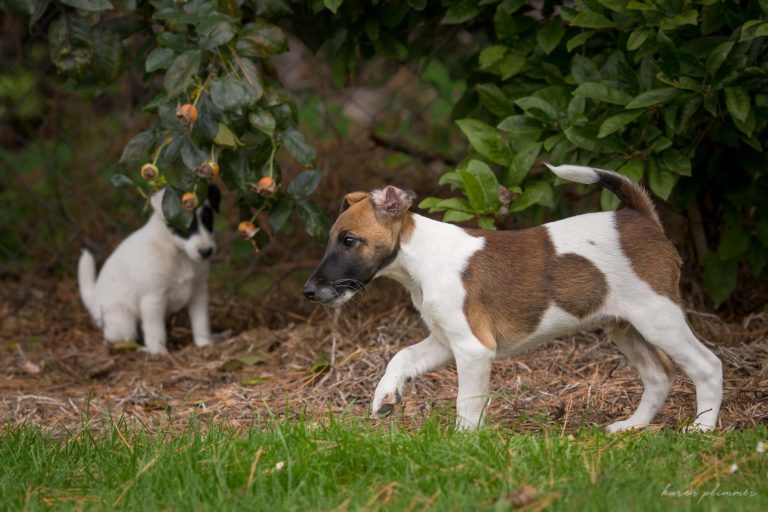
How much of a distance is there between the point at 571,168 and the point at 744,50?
0.98 metres

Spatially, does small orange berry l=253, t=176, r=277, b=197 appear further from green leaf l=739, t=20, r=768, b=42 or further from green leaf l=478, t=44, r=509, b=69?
green leaf l=739, t=20, r=768, b=42

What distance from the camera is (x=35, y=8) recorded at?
Answer: 5020 mm

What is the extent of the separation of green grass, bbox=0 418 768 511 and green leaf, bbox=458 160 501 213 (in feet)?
4.30

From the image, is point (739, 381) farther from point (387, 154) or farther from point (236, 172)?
point (387, 154)

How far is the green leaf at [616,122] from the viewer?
4551 mm

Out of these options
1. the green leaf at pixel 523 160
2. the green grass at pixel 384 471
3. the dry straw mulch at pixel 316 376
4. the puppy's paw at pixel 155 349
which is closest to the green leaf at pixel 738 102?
the green leaf at pixel 523 160

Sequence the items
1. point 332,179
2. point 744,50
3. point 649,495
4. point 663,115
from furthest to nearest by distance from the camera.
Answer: point 332,179, point 663,115, point 744,50, point 649,495

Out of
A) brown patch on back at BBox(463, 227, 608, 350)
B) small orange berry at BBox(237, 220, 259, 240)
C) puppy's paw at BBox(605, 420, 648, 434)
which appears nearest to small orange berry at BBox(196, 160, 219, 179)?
small orange berry at BBox(237, 220, 259, 240)

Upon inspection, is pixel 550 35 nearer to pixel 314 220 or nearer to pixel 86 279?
pixel 314 220

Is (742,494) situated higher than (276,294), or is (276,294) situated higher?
(742,494)

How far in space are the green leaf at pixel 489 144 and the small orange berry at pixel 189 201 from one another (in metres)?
1.31

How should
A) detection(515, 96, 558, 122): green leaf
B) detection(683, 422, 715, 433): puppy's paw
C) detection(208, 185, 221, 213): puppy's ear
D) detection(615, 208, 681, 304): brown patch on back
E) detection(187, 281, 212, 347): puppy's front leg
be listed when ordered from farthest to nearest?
detection(187, 281, 212, 347): puppy's front leg → detection(208, 185, 221, 213): puppy's ear → detection(515, 96, 558, 122): green leaf → detection(615, 208, 681, 304): brown patch on back → detection(683, 422, 715, 433): puppy's paw

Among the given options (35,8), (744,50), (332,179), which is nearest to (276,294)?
(332,179)

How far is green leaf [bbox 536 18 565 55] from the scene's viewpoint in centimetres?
503
